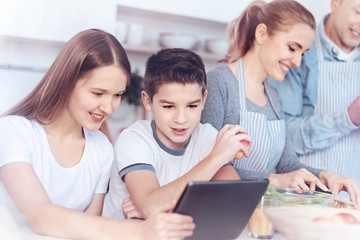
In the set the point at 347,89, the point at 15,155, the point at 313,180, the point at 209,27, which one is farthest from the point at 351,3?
the point at 15,155

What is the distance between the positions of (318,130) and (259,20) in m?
0.26

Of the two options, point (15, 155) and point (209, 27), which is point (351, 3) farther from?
point (15, 155)

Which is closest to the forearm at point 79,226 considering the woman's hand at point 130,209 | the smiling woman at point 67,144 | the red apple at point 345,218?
the smiling woman at point 67,144

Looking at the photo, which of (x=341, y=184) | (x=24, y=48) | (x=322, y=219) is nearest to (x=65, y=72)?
(x=24, y=48)

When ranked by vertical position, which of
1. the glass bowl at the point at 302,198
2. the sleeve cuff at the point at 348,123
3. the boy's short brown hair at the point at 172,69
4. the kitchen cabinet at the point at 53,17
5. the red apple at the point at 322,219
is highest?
the kitchen cabinet at the point at 53,17

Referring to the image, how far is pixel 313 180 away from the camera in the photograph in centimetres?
73

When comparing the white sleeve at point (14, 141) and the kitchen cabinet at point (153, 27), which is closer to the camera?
the white sleeve at point (14, 141)

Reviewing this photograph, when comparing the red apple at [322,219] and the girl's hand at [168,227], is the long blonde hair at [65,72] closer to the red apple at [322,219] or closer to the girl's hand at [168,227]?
the girl's hand at [168,227]

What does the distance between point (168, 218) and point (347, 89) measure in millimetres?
641

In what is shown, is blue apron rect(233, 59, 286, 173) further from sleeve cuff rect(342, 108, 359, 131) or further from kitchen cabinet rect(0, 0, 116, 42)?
kitchen cabinet rect(0, 0, 116, 42)

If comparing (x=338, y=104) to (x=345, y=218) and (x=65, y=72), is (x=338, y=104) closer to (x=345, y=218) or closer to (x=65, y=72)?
(x=345, y=218)

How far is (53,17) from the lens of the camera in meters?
0.66

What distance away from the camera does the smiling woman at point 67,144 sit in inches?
21.0

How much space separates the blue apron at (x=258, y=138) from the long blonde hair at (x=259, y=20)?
43 mm
